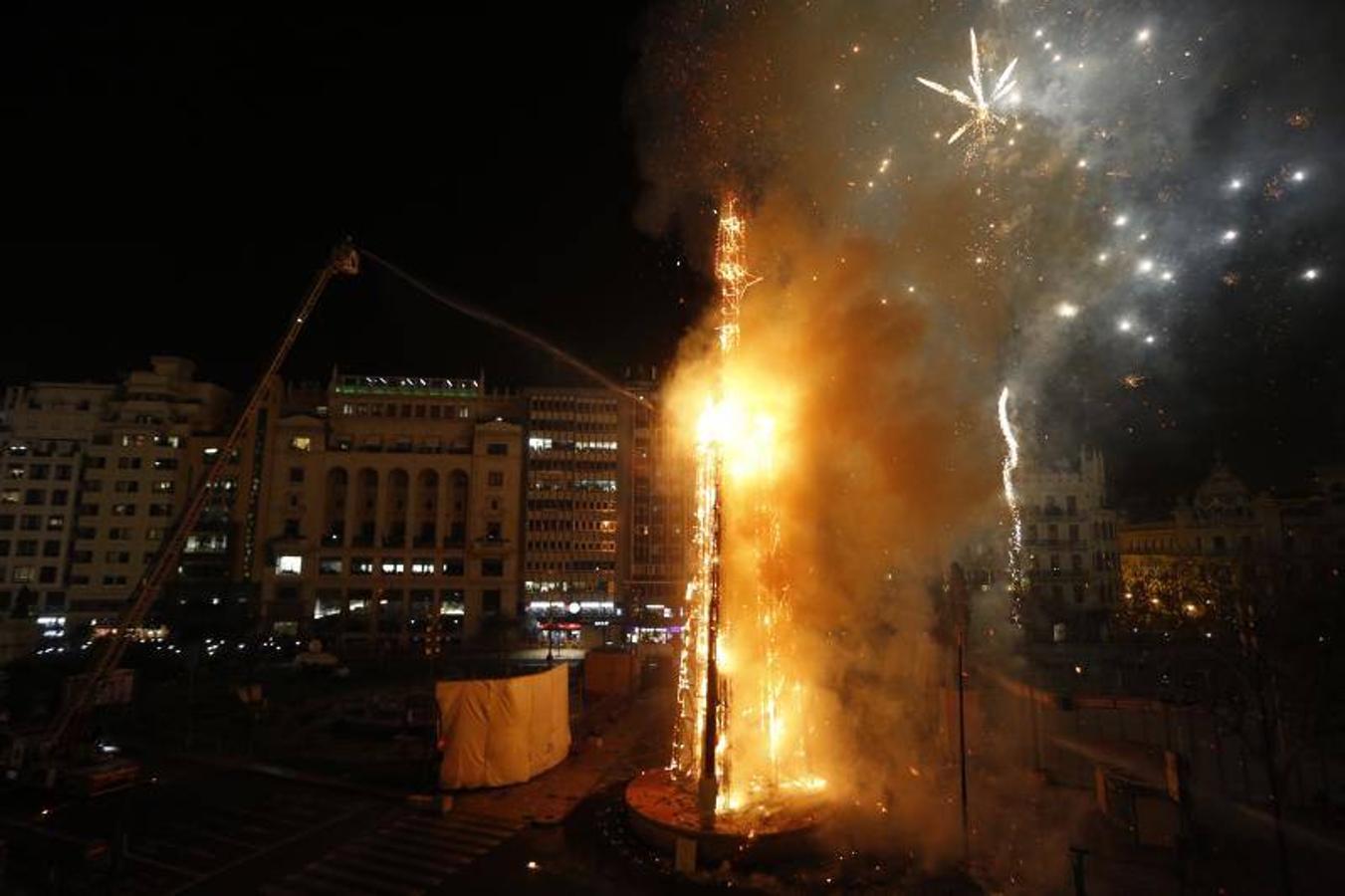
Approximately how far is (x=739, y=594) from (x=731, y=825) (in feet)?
16.5

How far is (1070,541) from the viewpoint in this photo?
54.3 meters

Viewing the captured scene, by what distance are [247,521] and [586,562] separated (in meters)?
29.6

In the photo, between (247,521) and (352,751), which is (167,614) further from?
(352,751)

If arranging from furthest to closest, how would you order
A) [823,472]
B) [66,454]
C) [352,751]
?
[66,454] → [352,751] → [823,472]

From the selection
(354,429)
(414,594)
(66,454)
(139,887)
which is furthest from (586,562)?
(139,887)

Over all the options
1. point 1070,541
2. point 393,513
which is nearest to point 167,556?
point 393,513

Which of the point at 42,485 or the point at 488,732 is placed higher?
the point at 42,485

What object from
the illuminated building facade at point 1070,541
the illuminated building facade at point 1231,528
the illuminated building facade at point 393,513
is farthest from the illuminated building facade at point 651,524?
the illuminated building facade at point 1231,528

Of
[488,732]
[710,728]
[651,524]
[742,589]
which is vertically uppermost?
[651,524]

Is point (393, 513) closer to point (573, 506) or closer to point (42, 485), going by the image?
point (573, 506)

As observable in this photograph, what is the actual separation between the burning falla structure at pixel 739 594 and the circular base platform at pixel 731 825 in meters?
0.15

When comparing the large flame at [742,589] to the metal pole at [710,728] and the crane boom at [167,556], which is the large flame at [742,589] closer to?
the metal pole at [710,728]

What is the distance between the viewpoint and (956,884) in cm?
1198

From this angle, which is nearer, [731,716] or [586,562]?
[731,716]
